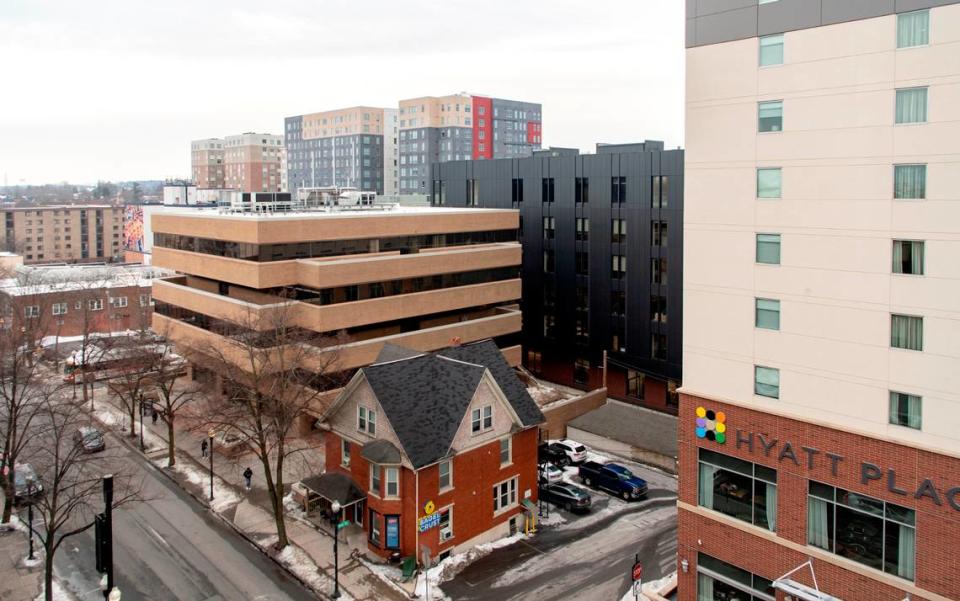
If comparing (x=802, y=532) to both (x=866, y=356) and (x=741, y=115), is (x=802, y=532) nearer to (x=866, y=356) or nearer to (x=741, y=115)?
(x=866, y=356)

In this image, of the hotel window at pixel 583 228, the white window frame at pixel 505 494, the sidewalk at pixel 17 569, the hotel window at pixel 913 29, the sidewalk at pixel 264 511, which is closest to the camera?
the hotel window at pixel 913 29

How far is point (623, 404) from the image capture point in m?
58.4

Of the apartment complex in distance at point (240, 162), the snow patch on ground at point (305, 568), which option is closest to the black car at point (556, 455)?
the snow patch on ground at point (305, 568)

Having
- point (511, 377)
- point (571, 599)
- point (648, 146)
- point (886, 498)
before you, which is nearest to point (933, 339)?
point (886, 498)

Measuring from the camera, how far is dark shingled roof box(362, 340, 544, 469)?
31.7 metres

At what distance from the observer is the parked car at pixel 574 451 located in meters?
45.2

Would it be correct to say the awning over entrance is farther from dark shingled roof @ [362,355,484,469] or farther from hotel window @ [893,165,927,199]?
hotel window @ [893,165,927,199]

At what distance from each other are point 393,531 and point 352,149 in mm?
119706

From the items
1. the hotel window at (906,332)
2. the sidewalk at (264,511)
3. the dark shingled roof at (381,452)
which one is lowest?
the sidewalk at (264,511)

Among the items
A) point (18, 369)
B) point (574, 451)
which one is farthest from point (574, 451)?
point (18, 369)

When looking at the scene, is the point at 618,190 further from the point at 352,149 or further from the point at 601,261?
the point at 352,149

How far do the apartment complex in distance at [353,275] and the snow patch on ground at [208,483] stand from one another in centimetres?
995

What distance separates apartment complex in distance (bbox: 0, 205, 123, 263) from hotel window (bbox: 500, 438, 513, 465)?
13174 cm

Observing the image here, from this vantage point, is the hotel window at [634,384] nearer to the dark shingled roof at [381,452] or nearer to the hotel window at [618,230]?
the hotel window at [618,230]
